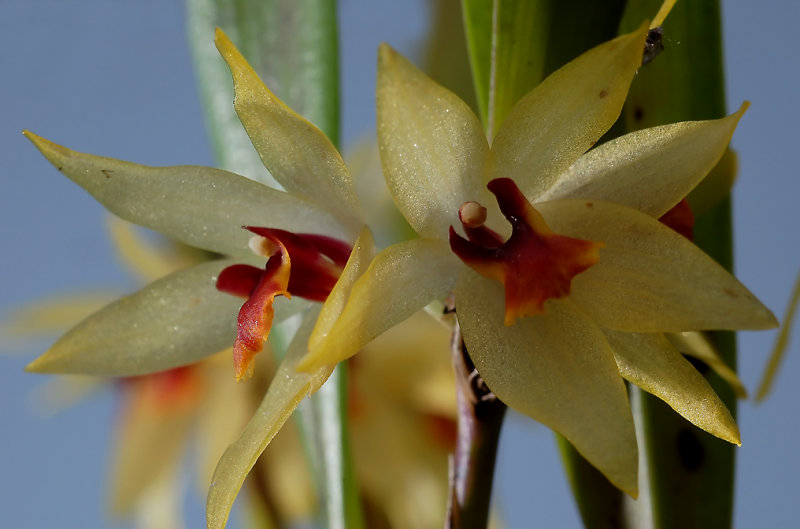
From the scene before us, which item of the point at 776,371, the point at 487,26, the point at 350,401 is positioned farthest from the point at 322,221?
the point at 350,401

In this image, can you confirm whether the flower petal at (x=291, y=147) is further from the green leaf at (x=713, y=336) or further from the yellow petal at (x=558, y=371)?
the green leaf at (x=713, y=336)

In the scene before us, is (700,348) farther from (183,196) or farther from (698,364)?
(183,196)

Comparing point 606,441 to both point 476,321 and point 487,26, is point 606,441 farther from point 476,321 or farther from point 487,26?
point 487,26

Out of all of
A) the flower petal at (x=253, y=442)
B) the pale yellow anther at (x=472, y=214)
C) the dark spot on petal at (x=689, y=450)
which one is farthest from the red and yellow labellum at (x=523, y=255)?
the dark spot on petal at (x=689, y=450)

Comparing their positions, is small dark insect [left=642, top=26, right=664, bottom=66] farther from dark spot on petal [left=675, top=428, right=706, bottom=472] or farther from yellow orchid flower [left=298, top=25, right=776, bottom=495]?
dark spot on petal [left=675, top=428, right=706, bottom=472]

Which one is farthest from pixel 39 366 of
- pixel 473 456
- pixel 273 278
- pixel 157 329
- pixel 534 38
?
pixel 534 38

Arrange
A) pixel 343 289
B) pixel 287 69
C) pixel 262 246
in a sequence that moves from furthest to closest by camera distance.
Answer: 1. pixel 287 69
2. pixel 262 246
3. pixel 343 289
